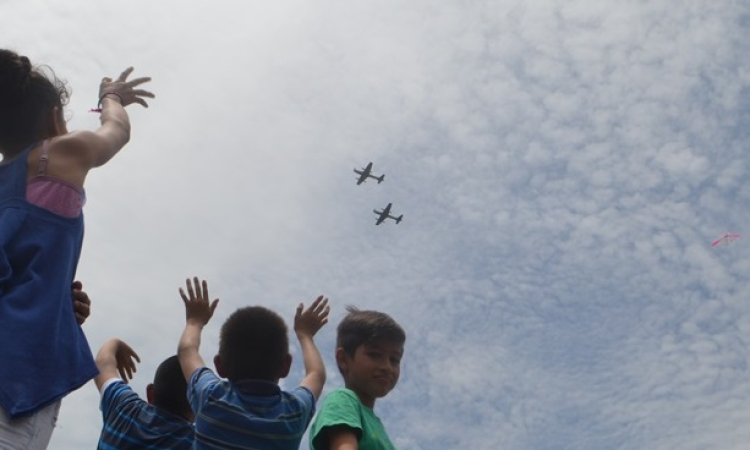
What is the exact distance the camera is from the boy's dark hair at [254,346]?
12.7 ft

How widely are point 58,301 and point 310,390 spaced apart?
164 cm

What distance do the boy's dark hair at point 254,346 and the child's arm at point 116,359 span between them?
0.52 metres

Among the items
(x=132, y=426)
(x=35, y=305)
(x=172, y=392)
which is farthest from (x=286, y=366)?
(x=35, y=305)

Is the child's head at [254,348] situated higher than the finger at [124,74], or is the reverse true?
the finger at [124,74]

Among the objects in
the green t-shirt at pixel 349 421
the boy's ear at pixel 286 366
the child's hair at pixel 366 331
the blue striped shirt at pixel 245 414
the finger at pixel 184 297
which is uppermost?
the child's hair at pixel 366 331

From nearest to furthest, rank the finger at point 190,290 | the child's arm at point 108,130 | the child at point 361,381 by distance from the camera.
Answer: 1. the child's arm at point 108,130
2. the child at point 361,381
3. the finger at point 190,290

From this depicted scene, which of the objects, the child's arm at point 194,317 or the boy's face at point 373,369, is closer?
the child's arm at point 194,317

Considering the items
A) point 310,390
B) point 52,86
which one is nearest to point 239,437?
point 310,390

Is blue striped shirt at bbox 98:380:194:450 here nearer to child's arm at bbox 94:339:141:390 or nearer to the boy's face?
child's arm at bbox 94:339:141:390

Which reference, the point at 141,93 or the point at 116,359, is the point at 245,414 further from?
the point at 141,93

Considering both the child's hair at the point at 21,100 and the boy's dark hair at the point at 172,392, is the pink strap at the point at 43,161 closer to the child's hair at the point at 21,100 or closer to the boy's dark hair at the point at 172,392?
the child's hair at the point at 21,100

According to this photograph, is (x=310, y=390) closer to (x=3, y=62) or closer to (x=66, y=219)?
(x=66, y=219)

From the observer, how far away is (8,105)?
2961 mm

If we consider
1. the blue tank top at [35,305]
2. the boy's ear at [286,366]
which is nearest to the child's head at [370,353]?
the boy's ear at [286,366]
